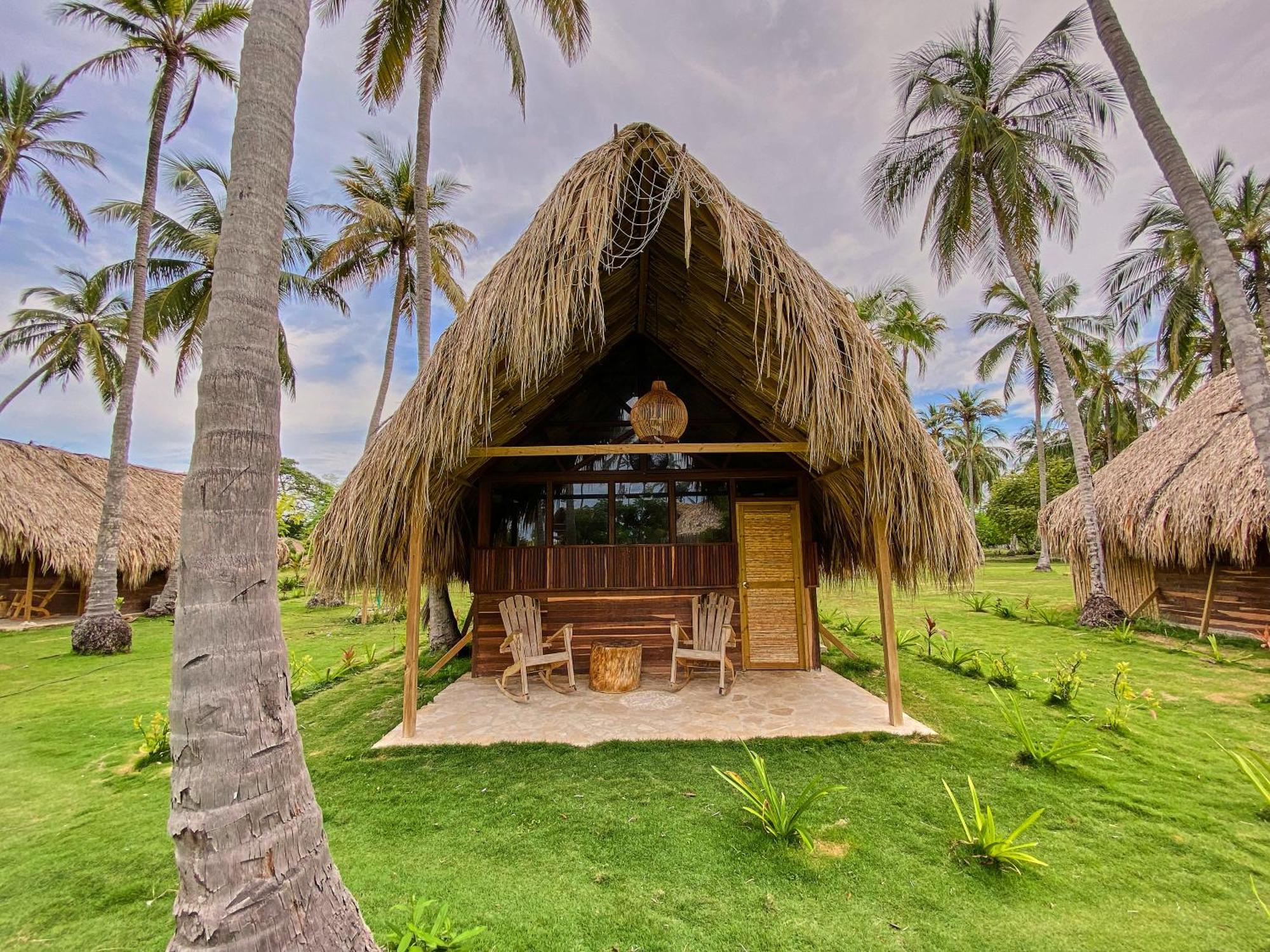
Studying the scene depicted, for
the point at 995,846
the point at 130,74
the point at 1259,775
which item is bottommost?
the point at 995,846

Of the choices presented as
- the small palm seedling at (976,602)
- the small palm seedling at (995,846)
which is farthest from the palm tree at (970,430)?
the small palm seedling at (995,846)

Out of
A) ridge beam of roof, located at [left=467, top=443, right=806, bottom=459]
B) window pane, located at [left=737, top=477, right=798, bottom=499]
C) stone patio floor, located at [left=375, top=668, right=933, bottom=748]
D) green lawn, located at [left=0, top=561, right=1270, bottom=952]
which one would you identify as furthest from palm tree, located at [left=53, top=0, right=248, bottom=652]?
window pane, located at [left=737, top=477, right=798, bottom=499]

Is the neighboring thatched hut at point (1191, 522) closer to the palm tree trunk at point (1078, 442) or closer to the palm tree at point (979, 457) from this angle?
the palm tree trunk at point (1078, 442)

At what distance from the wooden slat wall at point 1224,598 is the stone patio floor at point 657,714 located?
640 cm

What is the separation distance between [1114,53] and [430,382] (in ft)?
21.2

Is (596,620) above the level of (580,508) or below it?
below

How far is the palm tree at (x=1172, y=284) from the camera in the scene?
11978 mm

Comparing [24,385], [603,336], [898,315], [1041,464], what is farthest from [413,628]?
[1041,464]

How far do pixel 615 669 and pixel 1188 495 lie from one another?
832cm

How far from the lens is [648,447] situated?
4.41 metres

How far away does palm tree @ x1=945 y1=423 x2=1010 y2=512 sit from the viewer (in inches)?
1371

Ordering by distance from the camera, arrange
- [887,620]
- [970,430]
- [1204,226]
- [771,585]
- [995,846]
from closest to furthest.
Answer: [995,846] < [887,620] < [1204,226] < [771,585] < [970,430]

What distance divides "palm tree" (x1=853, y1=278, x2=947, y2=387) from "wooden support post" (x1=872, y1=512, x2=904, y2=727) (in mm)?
13077

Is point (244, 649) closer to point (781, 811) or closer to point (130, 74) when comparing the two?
point (781, 811)
